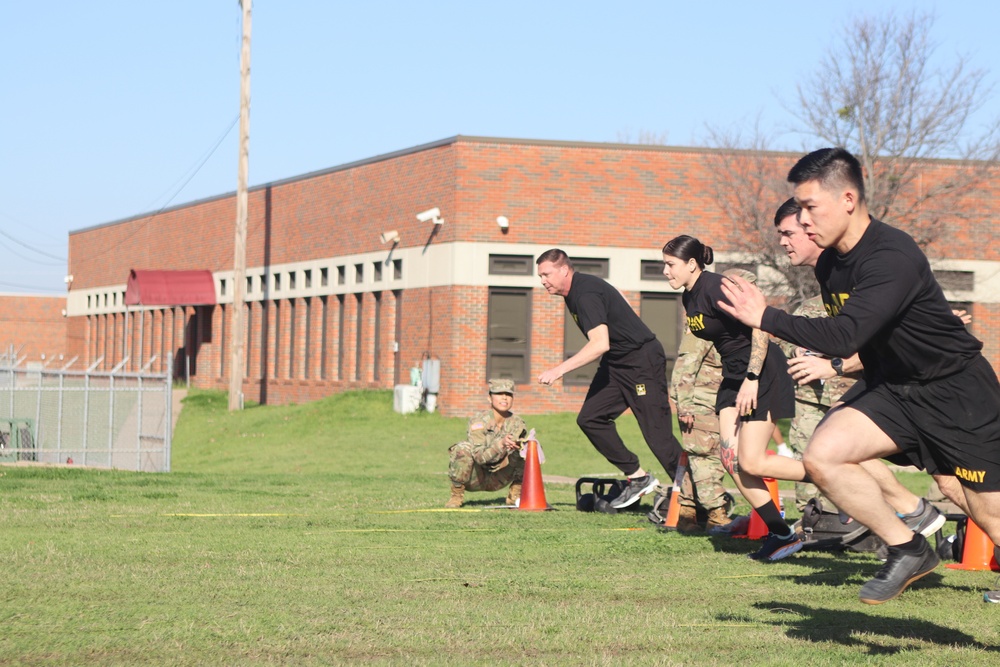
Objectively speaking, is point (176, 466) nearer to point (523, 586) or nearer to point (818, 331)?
point (523, 586)

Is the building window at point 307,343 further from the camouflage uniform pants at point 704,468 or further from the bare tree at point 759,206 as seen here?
the camouflage uniform pants at point 704,468

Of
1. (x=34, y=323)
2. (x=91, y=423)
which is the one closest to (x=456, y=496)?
(x=91, y=423)

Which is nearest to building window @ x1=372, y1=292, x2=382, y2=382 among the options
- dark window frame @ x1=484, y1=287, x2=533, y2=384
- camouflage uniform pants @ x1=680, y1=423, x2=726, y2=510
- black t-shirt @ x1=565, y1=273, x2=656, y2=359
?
dark window frame @ x1=484, y1=287, x2=533, y2=384

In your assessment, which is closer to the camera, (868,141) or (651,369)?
(651,369)

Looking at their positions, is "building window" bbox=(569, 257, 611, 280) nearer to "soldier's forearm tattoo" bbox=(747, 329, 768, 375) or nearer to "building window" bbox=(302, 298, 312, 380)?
"building window" bbox=(302, 298, 312, 380)

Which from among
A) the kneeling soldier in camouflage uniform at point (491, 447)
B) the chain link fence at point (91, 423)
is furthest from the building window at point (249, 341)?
the kneeling soldier in camouflage uniform at point (491, 447)

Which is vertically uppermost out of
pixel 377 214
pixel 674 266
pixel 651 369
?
pixel 377 214

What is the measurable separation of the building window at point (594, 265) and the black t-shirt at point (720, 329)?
24.5 m

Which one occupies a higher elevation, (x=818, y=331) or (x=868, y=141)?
(x=868, y=141)

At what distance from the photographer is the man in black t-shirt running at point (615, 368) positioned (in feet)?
36.4

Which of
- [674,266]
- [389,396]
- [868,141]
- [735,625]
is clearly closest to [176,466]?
[389,396]

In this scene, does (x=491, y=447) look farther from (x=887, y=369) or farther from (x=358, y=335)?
(x=358, y=335)

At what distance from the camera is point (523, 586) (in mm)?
7441

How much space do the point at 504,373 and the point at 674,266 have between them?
81.0 ft
